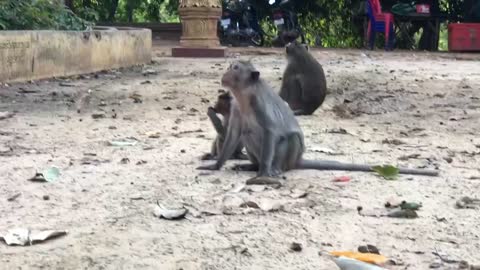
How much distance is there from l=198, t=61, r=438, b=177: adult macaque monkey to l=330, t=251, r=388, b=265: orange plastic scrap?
1.50m

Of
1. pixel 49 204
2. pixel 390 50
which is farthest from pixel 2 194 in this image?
pixel 390 50

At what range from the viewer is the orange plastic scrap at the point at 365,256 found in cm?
299

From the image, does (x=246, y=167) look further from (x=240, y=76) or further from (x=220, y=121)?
(x=240, y=76)

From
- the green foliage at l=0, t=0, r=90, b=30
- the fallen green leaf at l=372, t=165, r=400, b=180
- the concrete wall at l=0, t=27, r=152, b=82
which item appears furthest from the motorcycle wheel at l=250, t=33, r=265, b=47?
the fallen green leaf at l=372, t=165, r=400, b=180

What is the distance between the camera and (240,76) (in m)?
4.85

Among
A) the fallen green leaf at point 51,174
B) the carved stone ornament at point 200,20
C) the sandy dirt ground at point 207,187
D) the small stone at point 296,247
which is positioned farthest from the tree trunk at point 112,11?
the small stone at point 296,247

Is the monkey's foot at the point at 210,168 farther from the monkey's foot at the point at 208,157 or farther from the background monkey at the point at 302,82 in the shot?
the background monkey at the point at 302,82

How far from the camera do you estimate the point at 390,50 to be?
1705cm

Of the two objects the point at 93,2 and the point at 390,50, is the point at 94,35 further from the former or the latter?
the point at 93,2

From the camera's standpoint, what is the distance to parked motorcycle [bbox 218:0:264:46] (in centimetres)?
1806

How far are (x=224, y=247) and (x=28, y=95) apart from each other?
5.34 m

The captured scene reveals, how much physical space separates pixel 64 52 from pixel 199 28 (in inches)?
161

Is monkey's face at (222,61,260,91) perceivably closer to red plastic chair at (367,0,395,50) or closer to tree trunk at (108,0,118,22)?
red plastic chair at (367,0,395,50)

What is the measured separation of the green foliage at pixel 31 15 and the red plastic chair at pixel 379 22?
24.9 ft
